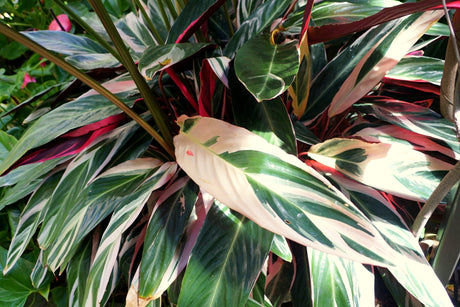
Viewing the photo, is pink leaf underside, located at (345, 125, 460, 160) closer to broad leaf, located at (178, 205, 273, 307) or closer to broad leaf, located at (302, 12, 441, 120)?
broad leaf, located at (302, 12, 441, 120)

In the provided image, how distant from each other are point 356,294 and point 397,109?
1.15 feet

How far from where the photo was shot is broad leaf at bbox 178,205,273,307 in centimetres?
48

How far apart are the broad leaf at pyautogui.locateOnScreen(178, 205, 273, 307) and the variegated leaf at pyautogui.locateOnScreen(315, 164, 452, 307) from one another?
0.18m

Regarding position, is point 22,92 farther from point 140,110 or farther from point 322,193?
point 322,193

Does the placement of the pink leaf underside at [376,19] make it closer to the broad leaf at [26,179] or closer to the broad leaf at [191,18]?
the broad leaf at [191,18]

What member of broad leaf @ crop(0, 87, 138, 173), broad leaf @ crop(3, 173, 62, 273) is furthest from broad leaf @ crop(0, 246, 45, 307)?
broad leaf @ crop(0, 87, 138, 173)

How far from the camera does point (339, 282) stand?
523mm

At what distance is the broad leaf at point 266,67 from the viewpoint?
0.44 m

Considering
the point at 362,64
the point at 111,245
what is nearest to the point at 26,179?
the point at 111,245

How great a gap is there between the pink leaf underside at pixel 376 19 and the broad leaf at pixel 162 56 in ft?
0.61

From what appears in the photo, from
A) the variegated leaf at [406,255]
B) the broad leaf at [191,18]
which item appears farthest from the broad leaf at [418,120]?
the broad leaf at [191,18]

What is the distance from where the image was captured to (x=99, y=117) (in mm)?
661

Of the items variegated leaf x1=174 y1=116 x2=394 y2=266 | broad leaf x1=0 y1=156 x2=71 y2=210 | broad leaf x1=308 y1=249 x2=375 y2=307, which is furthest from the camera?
broad leaf x1=0 y1=156 x2=71 y2=210

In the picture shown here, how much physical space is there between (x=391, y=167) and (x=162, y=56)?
15.5 inches
